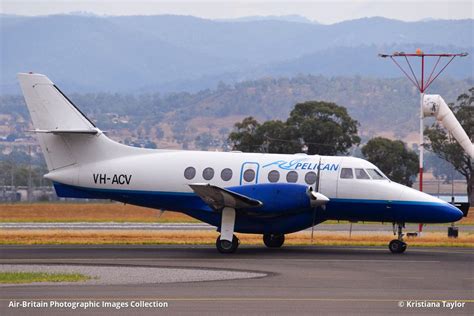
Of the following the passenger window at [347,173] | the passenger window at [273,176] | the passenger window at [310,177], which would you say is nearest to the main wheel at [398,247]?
the passenger window at [347,173]

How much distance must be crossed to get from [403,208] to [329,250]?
2456 millimetres

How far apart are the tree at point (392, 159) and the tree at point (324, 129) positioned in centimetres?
149

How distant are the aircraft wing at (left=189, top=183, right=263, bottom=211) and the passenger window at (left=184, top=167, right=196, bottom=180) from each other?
1.46 metres

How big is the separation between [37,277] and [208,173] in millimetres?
9477

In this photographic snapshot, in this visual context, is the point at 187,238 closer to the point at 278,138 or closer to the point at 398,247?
the point at 398,247

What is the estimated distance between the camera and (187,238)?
33812mm

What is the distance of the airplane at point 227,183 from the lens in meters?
27.0

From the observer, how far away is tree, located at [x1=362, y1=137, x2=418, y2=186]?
74.7 metres

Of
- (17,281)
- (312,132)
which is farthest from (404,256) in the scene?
(312,132)

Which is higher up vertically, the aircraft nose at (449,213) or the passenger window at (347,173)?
the passenger window at (347,173)

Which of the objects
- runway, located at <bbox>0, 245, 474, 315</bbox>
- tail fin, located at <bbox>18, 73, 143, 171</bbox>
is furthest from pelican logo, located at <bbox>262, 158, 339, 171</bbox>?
tail fin, located at <bbox>18, 73, 143, 171</bbox>

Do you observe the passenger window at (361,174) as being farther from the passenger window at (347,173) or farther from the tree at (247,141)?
the tree at (247,141)

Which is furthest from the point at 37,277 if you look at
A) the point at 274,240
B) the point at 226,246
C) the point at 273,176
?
the point at 274,240

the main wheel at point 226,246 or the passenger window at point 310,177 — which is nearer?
the main wheel at point 226,246
